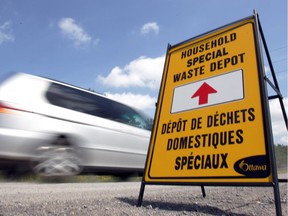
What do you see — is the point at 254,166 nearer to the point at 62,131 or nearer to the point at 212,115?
the point at 212,115

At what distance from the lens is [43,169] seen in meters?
4.50

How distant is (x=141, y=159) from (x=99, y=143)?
4.80 feet

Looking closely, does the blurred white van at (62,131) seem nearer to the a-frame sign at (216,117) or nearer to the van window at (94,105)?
the van window at (94,105)

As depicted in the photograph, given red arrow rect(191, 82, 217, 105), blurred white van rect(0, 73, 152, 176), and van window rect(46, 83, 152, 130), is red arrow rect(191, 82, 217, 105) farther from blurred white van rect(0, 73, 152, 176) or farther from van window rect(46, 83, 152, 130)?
van window rect(46, 83, 152, 130)

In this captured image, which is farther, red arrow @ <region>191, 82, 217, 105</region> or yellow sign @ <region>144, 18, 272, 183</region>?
red arrow @ <region>191, 82, 217, 105</region>

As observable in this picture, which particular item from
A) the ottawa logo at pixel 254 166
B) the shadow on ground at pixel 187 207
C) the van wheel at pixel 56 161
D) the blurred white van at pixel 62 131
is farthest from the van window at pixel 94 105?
the ottawa logo at pixel 254 166

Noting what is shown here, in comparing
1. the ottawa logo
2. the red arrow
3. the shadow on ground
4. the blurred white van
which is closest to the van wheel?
the blurred white van

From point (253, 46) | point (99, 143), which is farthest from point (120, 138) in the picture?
point (253, 46)

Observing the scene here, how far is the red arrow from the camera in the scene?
285cm

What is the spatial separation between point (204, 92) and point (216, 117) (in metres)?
0.32

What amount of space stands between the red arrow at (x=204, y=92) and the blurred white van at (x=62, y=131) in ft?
8.20

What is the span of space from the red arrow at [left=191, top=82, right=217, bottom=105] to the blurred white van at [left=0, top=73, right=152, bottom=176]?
2.50 meters

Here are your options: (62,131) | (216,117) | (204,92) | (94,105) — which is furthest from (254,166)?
(94,105)

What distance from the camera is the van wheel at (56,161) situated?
174 inches
